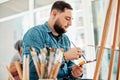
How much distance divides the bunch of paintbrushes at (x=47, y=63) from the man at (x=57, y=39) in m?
0.25

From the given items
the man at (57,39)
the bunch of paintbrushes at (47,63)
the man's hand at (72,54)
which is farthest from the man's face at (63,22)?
the bunch of paintbrushes at (47,63)

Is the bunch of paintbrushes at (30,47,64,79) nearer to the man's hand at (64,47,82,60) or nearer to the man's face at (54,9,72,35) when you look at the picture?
the man's hand at (64,47,82,60)

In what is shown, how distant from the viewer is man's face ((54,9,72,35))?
1.88m

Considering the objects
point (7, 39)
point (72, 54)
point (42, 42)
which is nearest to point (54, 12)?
point (42, 42)

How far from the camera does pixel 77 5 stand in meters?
3.08

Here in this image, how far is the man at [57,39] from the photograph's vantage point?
161cm

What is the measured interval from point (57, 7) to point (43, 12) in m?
1.68

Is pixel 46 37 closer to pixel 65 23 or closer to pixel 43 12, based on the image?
pixel 65 23

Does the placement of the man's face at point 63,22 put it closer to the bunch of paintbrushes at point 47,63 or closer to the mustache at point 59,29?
the mustache at point 59,29

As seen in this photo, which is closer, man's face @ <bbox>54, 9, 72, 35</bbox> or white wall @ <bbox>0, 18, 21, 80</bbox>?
man's face @ <bbox>54, 9, 72, 35</bbox>

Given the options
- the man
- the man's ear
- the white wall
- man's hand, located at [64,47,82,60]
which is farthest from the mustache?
the white wall

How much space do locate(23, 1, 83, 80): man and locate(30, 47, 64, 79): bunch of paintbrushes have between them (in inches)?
9.8

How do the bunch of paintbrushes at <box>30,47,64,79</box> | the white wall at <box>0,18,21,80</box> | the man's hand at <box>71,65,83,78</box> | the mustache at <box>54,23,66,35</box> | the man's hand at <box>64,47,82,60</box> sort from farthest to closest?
the white wall at <box>0,18,21,80</box>
the mustache at <box>54,23,66,35</box>
the man's hand at <box>71,65,83,78</box>
the man's hand at <box>64,47,82,60</box>
the bunch of paintbrushes at <box>30,47,64,79</box>

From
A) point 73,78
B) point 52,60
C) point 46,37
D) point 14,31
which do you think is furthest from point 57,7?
point 14,31
